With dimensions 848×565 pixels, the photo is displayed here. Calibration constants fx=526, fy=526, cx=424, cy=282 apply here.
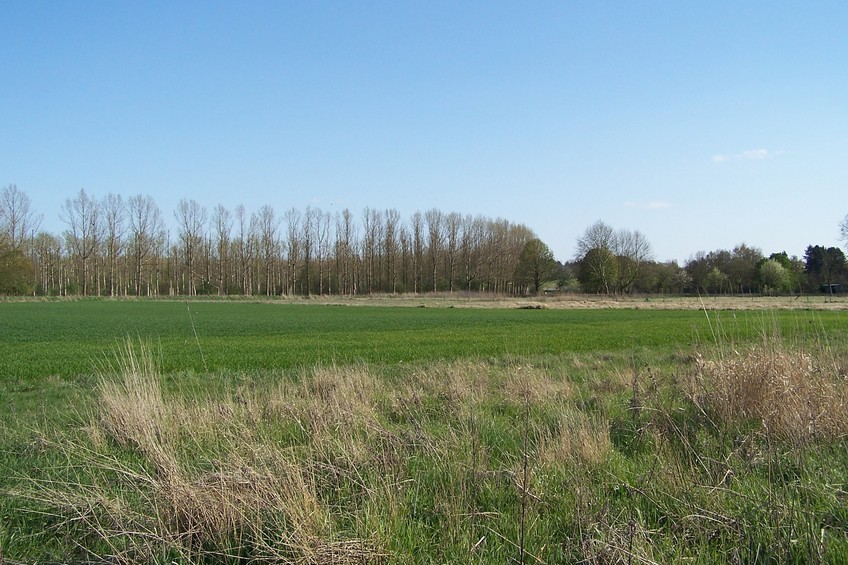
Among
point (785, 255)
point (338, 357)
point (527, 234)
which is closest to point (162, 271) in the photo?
point (527, 234)

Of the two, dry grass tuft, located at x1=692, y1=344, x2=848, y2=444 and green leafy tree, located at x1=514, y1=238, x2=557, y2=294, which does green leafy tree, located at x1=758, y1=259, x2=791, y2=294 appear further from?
green leafy tree, located at x1=514, y1=238, x2=557, y2=294

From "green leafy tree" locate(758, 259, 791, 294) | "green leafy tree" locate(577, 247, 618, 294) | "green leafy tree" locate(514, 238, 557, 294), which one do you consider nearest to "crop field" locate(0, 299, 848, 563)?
"green leafy tree" locate(758, 259, 791, 294)

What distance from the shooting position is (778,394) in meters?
5.84

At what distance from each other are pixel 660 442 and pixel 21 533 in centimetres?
565

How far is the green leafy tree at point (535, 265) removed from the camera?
104 meters

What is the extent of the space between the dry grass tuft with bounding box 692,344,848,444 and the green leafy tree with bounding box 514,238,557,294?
97530 mm

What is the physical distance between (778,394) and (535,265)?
3901 inches

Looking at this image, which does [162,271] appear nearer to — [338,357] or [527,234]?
[527,234]

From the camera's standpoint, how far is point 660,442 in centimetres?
538

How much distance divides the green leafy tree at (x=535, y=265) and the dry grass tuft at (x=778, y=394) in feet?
320

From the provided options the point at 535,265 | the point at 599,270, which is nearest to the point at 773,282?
the point at 599,270

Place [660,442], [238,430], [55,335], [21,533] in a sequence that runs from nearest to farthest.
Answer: [21,533] < [660,442] < [238,430] < [55,335]

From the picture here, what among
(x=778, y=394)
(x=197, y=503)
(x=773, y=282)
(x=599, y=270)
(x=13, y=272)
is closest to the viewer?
(x=197, y=503)

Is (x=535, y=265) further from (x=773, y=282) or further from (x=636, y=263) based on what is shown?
(x=773, y=282)
